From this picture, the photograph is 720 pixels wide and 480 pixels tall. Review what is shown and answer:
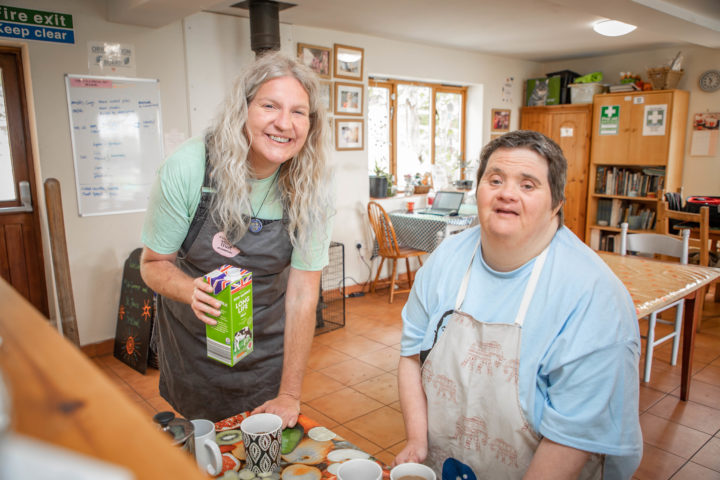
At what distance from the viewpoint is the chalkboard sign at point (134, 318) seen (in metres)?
3.36

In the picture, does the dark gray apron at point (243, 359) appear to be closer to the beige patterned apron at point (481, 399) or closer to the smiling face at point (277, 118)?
the smiling face at point (277, 118)

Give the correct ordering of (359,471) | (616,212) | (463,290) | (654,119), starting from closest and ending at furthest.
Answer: (359,471)
(463,290)
(654,119)
(616,212)

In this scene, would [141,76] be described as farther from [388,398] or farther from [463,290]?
[463,290]

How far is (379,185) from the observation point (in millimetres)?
5242

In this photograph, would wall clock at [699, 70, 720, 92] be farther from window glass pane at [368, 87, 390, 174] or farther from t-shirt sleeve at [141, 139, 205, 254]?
t-shirt sleeve at [141, 139, 205, 254]

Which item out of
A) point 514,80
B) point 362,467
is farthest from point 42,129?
point 514,80

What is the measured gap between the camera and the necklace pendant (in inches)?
56.4

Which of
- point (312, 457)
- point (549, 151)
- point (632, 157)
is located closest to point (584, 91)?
point (632, 157)

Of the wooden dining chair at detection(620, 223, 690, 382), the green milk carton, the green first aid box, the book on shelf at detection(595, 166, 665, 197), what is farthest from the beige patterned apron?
the green first aid box

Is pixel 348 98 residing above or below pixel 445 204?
above

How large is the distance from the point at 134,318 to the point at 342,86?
103 inches

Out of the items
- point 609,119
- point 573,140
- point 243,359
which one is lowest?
point 243,359

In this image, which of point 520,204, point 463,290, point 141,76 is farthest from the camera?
point 141,76

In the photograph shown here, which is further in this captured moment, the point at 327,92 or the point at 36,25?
the point at 327,92
